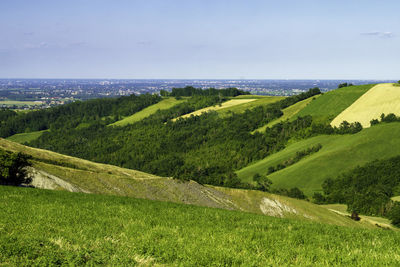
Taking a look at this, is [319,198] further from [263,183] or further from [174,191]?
[174,191]

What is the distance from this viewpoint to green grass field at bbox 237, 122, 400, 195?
14300 cm

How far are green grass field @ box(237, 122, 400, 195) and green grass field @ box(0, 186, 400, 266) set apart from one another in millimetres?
125240

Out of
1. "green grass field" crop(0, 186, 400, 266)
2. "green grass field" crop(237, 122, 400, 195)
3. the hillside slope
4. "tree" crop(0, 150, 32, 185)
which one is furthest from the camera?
"green grass field" crop(237, 122, 400, 195)

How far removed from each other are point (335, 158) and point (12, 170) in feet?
457

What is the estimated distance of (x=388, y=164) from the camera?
142375 mm

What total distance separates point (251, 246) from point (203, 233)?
3.06 metres

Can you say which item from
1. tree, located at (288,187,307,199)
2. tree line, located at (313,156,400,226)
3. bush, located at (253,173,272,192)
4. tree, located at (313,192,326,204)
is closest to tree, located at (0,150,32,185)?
bush, located at (253,173,272,192)

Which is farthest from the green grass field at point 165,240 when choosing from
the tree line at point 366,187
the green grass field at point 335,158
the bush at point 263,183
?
the green grass field at point 335,158

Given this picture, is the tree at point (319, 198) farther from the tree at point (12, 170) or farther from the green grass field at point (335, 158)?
the tree at point (12, 170)

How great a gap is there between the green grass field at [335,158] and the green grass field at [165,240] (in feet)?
411

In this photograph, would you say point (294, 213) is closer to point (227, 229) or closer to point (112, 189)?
point (112, 189)

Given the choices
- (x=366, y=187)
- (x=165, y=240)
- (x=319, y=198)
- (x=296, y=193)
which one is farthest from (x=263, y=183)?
(x=165, y=240)

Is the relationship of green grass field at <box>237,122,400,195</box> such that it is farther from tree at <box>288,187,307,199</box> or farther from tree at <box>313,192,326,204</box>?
tree at <box>288,187,307,199</box>

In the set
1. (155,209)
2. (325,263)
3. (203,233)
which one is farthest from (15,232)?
(325,263)
